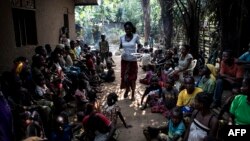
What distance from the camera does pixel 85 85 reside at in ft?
24.7

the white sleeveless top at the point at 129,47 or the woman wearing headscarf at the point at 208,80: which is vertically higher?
the white sleeveless top at the point at 129,47

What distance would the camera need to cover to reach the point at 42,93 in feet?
18.6

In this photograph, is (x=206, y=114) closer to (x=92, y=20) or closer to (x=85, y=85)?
(x=85, y=85)

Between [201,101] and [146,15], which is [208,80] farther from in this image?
[146,15]

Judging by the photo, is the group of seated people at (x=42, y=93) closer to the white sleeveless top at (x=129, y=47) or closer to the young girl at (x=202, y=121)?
the white sleeveless top at (x=129, y=47)

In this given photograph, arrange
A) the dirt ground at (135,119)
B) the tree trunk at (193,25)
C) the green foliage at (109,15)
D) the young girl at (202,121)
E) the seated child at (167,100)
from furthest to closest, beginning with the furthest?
1. the green foliage at (109,15)
2. the tree trunk at (193,25)
3. the seated child at (167,100)
4. the dirt ground at (135,119)
5. the young girl at (202,121)

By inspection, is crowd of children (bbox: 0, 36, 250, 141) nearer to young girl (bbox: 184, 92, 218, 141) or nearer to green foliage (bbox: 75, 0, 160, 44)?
young girl (bbox: 184, 92, 218, 141)

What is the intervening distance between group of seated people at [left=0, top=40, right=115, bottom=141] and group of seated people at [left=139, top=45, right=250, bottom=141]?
4.87 feet

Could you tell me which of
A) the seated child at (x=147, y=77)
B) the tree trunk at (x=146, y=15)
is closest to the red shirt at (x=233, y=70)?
the seated child at (x=147, y=77)

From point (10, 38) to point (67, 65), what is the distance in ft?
6.59

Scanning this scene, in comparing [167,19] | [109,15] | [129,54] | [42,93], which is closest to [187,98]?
[129,54]

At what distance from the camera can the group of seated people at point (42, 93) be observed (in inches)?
169

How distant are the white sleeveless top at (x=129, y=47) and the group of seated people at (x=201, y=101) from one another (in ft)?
2.85

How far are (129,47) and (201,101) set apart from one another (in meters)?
3.65
